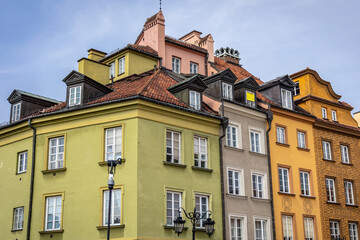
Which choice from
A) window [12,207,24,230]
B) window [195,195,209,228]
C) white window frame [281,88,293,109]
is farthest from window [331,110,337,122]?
window [12,207,24,230]

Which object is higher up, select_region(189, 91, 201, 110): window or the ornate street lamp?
select_region(189, 91, 201, 110): window

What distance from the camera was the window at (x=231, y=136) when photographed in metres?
29.0

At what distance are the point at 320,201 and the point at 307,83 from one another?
8.62 m

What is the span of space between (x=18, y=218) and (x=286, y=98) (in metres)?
18.5

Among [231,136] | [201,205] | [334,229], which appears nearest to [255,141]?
[231,136]

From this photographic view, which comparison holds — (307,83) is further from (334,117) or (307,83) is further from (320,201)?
(320,201)

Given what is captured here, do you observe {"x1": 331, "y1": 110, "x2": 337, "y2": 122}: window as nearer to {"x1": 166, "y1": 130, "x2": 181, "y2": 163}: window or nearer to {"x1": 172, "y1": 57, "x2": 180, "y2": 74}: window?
{"x1": 172, "y1": 57, "x2": 180, "y2": 74}: window

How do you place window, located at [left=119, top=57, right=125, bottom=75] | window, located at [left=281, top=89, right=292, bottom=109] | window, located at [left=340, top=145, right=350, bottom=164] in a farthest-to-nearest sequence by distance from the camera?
1. window, located at [left=340, top=145, right=350, bottom=164]
2. window, located at [left=281, top=89, right=292, bottom=109]
3. window, located at [left=119, top=57, right=125, bottom=75]

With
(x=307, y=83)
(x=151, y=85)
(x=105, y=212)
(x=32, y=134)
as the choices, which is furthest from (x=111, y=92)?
(x=307, y=83)

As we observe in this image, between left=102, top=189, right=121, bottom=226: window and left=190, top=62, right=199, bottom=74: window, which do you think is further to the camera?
left=190, top=62, right=199, bottom=74: window

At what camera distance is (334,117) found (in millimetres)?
37250

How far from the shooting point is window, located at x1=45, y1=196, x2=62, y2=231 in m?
25.2

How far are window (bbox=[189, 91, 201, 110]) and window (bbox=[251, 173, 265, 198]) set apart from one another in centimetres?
534

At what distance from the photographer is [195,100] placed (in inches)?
1107
